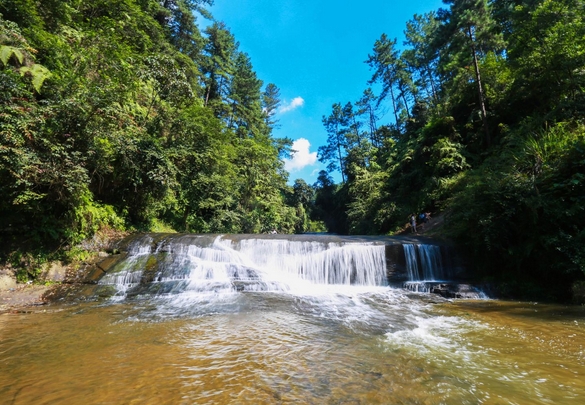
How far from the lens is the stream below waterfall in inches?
106

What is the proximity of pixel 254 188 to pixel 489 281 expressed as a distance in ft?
60.0

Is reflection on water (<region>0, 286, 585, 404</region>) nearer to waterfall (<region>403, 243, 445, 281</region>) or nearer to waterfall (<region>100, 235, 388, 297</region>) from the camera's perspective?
waterfall (<region>100, 235, 388, 297</region>)

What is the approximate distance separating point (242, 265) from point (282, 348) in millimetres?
5718

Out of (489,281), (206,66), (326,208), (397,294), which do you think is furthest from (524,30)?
(326,208)

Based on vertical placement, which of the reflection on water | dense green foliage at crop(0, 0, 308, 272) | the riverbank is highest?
dense green foliage at crop(0, 0, 308, 272)

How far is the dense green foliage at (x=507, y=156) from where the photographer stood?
302 inches

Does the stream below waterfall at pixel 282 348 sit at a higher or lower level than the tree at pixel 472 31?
lower

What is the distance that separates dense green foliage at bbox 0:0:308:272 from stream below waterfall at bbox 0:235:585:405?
2874mm

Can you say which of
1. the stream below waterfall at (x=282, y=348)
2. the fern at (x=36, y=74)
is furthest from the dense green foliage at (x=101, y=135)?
the stream below waterfall at (x=282, y=348)

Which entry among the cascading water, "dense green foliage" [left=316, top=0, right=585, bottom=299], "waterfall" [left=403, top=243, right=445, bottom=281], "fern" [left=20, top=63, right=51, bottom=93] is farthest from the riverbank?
"dense green foliage" [left=316, top=0, right=585, bottom=299]

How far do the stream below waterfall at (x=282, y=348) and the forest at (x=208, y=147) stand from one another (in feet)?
7.65

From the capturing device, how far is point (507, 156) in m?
10.9

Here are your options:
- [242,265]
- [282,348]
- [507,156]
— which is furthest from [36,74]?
[507,156]

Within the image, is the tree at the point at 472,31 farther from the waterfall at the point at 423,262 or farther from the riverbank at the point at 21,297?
the riverbank at the point at 21,297
